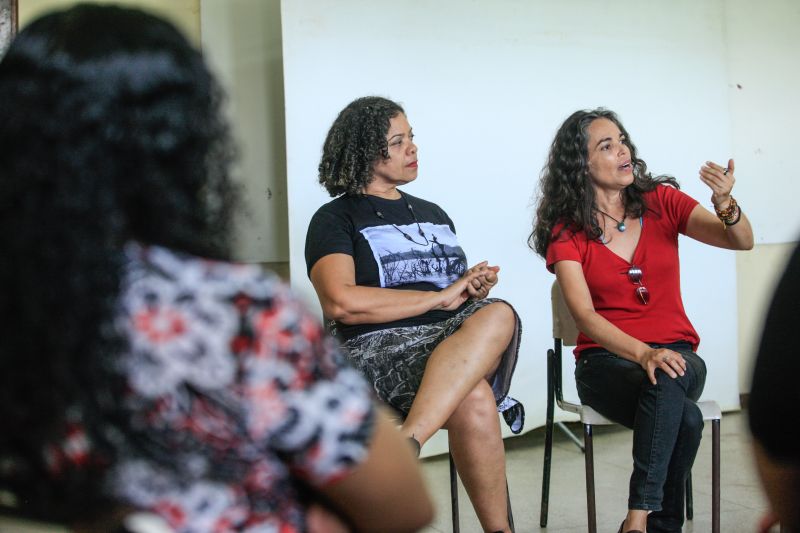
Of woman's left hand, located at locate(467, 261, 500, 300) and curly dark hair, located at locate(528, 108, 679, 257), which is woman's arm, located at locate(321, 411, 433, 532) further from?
curly dark hair, located at locate(528, 108, 679, 257)

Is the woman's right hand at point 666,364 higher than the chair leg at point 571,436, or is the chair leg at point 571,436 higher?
the woman's right hand at point 666,364

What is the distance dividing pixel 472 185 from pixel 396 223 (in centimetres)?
117

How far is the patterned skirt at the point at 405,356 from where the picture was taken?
2.27 meters

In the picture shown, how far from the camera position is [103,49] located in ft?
2.53

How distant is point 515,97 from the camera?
12.1 feet

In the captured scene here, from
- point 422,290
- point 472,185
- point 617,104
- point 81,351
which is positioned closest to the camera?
point 81,351

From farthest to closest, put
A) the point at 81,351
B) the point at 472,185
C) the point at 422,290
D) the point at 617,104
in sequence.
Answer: the point at 617,104 < the point at 472,185 < the point at 422,290 < the point at 81,351

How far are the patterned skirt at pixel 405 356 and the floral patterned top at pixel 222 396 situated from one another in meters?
1.47

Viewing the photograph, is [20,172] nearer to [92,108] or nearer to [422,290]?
[92,108]

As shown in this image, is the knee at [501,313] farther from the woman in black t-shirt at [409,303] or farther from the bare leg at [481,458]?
the bare leg at [481,458]

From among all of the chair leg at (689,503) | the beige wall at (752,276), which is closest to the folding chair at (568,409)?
the chair leg at (689,503)

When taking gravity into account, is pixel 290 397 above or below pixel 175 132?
below

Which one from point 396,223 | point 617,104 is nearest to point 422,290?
point 396,223

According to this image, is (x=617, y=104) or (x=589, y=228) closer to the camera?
(x=589, y=228)
